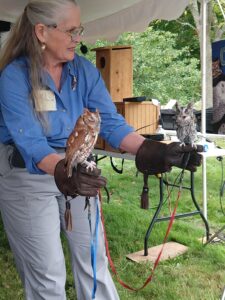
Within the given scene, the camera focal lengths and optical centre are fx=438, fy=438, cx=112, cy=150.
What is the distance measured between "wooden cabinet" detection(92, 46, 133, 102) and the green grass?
50.4 inches

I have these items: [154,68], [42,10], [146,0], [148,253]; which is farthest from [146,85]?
[42,10]

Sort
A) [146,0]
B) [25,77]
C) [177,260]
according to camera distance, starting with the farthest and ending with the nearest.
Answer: [146,0], [177,260], [25,77]

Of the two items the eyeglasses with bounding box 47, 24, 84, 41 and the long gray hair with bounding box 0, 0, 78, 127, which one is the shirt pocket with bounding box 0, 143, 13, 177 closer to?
the long gray hair with bounding box 0, 0, 78, 127

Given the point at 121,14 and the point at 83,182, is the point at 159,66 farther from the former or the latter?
the point at 83,182

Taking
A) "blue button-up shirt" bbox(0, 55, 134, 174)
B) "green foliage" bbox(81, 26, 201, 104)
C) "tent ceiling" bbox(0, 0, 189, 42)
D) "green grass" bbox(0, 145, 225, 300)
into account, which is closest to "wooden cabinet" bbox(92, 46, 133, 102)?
"tent ceiling" bbox(0, 0, 189, 42)

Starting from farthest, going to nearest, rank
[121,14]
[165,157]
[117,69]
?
[121,14]
[117,69]
[165,157]

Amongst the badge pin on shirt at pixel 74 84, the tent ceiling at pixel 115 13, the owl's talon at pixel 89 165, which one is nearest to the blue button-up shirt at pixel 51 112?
the badge pin on shirt at pixel 74 84

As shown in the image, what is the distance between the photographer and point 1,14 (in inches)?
178

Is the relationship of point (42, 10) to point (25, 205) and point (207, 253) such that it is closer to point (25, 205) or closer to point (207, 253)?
point (25, 205)

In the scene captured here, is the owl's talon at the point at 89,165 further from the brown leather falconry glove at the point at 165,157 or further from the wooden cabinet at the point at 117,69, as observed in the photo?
the wooden cabinet at the point at 117,69

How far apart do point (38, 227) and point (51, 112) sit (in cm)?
48

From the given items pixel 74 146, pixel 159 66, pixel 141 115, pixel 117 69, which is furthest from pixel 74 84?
pixel 159 66

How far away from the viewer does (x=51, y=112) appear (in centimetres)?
182

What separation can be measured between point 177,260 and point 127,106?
1.36m
